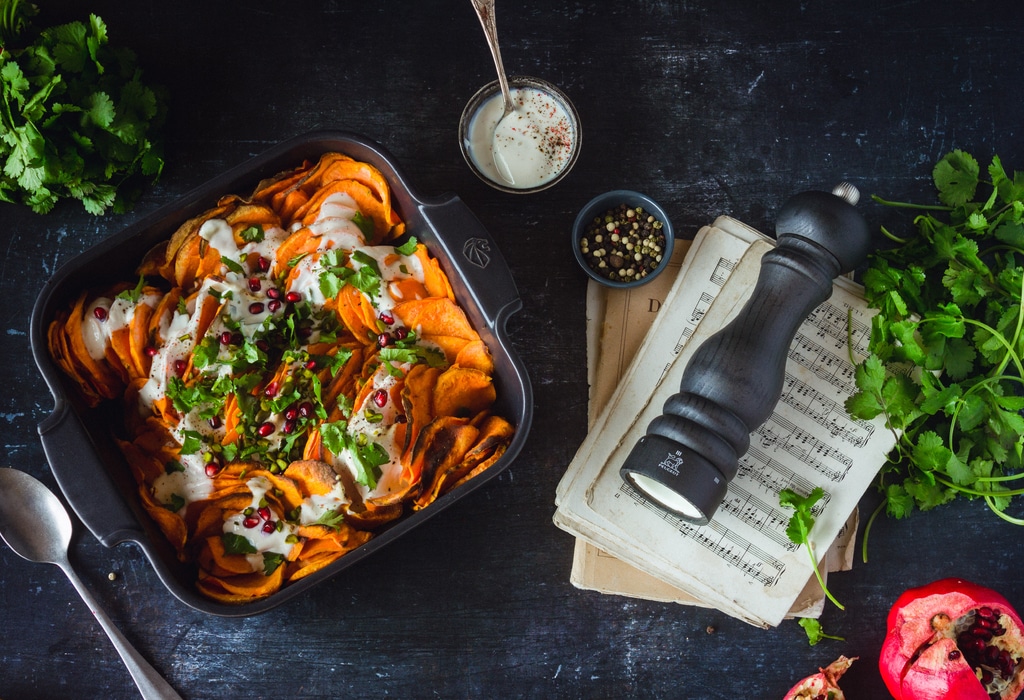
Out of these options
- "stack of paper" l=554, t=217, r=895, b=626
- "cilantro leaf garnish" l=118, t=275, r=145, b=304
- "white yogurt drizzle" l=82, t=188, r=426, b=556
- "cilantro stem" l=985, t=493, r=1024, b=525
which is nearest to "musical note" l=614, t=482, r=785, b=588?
"stack of paper" l=554, t=217, r=895, b=626

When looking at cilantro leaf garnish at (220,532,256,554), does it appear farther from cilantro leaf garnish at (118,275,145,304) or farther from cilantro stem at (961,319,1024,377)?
cilantro stem at (961,319,1024,377)

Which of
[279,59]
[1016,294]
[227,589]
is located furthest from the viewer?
[279,59]

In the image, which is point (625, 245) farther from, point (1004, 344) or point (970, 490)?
point (970, 490)

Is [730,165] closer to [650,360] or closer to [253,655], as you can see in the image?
[650,360]

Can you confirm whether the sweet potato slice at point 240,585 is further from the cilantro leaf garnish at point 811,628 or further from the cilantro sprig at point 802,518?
the cilantro leaf garnish at point 811,628

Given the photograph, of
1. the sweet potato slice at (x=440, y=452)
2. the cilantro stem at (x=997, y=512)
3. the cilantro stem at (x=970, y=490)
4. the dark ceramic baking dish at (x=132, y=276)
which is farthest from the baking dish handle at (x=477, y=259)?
the cilantro stem at (x=997, y=512)

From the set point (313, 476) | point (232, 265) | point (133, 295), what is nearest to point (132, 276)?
point (133, 295)

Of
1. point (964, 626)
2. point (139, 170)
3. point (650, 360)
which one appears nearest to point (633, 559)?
point (650, 360)

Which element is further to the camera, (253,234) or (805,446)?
(805,446)
